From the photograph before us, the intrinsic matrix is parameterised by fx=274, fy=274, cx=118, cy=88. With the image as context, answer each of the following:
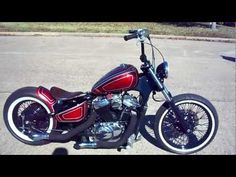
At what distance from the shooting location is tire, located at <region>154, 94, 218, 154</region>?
320 cm

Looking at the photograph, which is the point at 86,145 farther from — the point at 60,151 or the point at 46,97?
the point at 46,97

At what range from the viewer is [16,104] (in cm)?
335

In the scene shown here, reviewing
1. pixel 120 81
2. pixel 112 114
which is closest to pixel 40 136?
pixel 112 114

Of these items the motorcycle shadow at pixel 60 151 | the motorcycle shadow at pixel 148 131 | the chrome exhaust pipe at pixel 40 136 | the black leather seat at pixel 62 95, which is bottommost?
the motorcycle shadow at pixel 60 151

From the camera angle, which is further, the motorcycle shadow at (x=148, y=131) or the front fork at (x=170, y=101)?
the motorcycle shadow at (x=148, y=131)

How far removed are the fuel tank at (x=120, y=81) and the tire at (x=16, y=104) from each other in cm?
78

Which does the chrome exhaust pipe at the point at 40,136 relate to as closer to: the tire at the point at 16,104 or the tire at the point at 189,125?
the tire at the point at 16,104

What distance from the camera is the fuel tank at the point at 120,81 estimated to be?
298cm

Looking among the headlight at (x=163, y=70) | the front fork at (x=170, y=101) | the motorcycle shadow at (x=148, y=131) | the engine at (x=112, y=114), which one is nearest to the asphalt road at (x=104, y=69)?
the motorcycle shadow at (x=148, y=131)

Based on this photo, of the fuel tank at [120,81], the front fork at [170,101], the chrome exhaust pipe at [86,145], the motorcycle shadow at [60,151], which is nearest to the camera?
the fuel tank at [120,81]

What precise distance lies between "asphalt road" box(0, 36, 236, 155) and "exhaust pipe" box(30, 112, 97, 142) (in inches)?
7.4

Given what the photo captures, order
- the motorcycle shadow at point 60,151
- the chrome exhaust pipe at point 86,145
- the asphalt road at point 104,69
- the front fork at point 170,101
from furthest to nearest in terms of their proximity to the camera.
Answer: the asphalt road at point 104,69
the motorcycle shadow at point 60,151
the chrome exhaust pipe at point 86,145
the front fork at point 170,101

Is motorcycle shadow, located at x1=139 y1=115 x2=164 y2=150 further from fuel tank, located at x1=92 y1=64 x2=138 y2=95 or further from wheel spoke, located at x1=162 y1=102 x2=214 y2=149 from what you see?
fuel tank, located at x1=92 y1=64 x2=138 y2=95

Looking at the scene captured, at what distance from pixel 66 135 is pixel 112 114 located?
1.98ft
